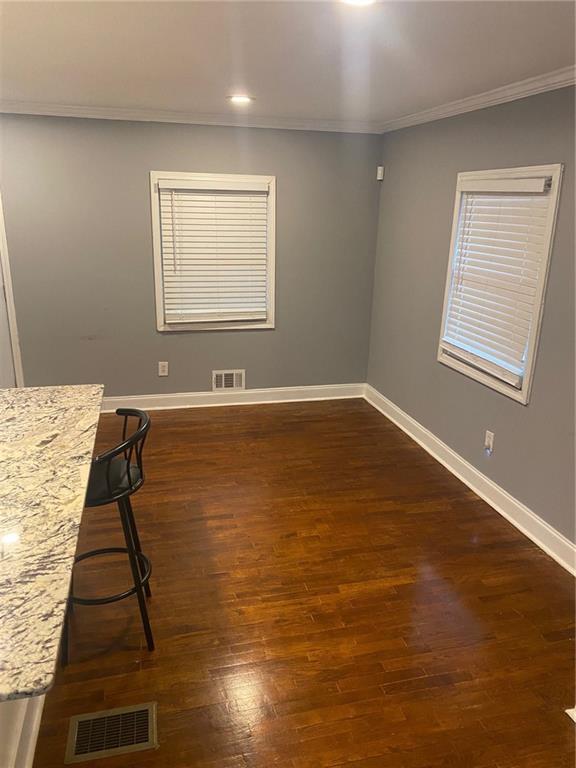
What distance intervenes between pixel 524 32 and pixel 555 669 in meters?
2.53

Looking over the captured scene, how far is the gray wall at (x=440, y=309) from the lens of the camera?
9.22 ft

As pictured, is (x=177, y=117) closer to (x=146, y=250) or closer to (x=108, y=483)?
(x=146, y=250)

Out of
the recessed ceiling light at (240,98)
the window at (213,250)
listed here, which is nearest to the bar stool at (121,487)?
the recessed ceiling light at (240,98)

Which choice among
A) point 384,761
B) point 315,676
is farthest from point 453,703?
point 315,676

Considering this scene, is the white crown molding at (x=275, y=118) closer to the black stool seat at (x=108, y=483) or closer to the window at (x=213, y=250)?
the window at (x=213, y=250)

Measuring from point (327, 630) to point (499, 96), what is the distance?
9.85 ft

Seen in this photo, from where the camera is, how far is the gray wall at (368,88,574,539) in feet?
9.22

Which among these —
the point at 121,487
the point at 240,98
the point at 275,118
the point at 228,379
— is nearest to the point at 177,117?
the point at 275,118

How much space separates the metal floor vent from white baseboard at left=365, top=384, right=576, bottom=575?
7.10ft

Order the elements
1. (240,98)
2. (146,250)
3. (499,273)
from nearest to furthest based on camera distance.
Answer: (499,273)
(240,98)
(146,250)

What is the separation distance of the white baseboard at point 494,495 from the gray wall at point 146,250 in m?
1.06

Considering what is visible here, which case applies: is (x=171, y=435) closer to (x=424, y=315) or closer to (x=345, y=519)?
(x=345, y=519)

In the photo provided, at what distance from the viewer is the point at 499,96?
3098 millimetres

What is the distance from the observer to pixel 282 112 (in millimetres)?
4035
